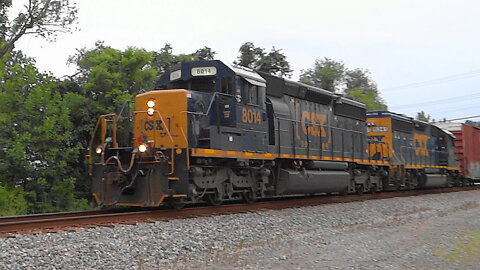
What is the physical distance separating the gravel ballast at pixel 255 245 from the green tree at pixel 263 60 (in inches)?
760

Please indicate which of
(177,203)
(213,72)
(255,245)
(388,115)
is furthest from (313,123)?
(255,245)

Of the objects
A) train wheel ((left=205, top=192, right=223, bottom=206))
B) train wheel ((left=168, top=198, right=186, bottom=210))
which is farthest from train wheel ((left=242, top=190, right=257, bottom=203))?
train wheel ((left=168, top=198, right=186, bottom=210))

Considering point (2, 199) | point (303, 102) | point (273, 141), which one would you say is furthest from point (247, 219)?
point (2, 199)

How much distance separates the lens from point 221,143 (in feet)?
33.2

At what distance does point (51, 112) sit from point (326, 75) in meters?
41.7

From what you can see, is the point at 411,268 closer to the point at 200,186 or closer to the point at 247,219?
the point at 247,219

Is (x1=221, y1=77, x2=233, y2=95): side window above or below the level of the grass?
above

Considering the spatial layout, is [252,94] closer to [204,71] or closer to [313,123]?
[204,71]

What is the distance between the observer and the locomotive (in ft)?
31.1

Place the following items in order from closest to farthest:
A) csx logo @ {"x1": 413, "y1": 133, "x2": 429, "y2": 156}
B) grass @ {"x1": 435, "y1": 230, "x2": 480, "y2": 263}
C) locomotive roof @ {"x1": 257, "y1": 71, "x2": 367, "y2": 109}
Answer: grass @ {"x1": 435, "y1": 230, "x2": 480, "y2": 263}, locomotive roof @ {"x1": 257, "y1": 71, "x2": 367, "y2": 109}, csx logo @ {"x1": 413, "y1": 133, "x2": 429, "y2": 156}

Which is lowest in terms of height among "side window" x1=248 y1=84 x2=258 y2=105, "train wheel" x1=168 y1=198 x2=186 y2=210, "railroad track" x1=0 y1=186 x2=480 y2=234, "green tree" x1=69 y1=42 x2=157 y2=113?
"railroad track" x1=0 y1=186 x2=480 y2=234

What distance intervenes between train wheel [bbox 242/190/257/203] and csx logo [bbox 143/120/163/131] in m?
2.83

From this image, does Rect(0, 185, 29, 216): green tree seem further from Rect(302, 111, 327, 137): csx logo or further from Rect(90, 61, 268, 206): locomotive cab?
Rect(302, 111, 327, 137): csx logo

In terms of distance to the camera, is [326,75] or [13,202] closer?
[13,202]
